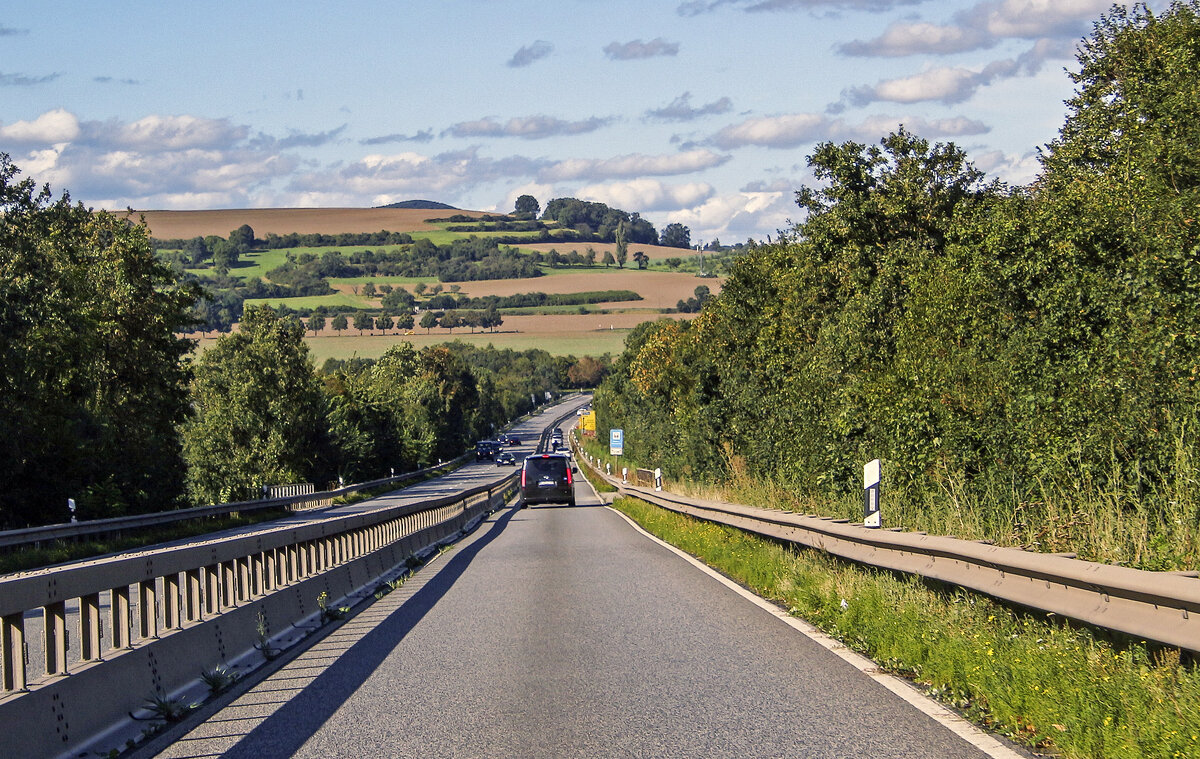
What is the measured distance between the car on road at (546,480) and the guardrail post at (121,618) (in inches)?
1472

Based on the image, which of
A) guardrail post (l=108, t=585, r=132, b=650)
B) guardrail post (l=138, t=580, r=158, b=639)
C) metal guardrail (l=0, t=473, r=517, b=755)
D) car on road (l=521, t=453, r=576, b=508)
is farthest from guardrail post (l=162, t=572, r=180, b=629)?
car on road (l=521, t=453, r=576, b=508)

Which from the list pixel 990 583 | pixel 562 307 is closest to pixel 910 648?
pixel 990 583

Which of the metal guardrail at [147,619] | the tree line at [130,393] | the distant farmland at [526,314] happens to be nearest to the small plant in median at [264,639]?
the metal guardrail at [147,619]

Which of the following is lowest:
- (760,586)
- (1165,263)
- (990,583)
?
(760,586)

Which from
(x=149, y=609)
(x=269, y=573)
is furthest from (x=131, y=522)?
(x=149, y=609)

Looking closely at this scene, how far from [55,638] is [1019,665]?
5770mm

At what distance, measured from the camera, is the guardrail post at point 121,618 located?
25.7 ft

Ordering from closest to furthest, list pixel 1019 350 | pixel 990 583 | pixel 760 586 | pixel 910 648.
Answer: pixel 990 583, pixel 910 648, pixel 760 586, pixel 1019 350

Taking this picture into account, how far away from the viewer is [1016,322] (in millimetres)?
23594

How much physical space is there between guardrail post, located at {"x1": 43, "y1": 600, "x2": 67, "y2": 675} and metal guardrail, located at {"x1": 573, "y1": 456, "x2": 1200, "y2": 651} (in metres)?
5.67

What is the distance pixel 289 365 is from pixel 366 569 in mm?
55539

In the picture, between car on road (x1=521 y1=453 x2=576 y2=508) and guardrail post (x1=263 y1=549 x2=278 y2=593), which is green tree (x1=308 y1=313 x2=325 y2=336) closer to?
car on road (x1=521 y1=453 x2=576 y2=508)

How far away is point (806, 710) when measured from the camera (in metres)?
7.55

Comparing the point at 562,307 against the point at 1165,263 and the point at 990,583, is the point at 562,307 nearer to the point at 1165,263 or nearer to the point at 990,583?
the point at 1165,263
